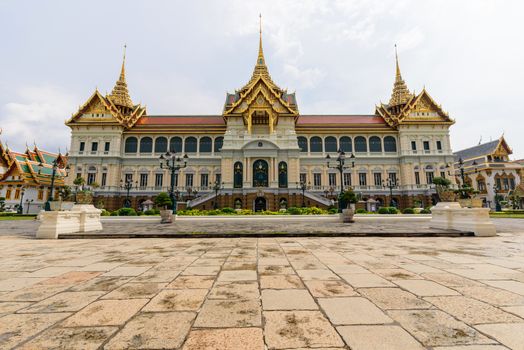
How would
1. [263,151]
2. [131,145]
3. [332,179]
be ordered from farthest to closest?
[131,145] < [332,179] < [263,151]

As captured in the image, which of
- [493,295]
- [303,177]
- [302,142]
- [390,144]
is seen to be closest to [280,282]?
[493,295]

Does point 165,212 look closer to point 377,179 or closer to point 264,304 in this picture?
point 264,304

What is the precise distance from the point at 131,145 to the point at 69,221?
1193 inches

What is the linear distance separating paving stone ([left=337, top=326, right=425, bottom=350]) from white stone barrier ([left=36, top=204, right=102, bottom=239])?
427 inches

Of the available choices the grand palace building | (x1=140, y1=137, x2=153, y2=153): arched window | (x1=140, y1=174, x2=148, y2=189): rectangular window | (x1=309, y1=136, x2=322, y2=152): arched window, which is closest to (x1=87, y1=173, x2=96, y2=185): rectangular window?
the grand palace building

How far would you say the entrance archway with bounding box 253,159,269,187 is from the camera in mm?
32281

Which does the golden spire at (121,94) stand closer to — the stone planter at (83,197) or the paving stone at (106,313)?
the stone planter at (83,197)

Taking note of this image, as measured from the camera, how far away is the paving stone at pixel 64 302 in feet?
8.28

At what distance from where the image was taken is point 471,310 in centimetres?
245

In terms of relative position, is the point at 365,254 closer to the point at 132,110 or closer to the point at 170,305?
the point at 170,305

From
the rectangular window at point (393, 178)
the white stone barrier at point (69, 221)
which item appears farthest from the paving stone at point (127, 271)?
the rectangular window at point (393, 178)

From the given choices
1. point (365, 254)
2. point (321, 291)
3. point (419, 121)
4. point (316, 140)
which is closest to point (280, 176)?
point (316, 140)

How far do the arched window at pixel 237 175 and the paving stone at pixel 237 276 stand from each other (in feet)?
93.1

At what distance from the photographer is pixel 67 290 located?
3.15m
